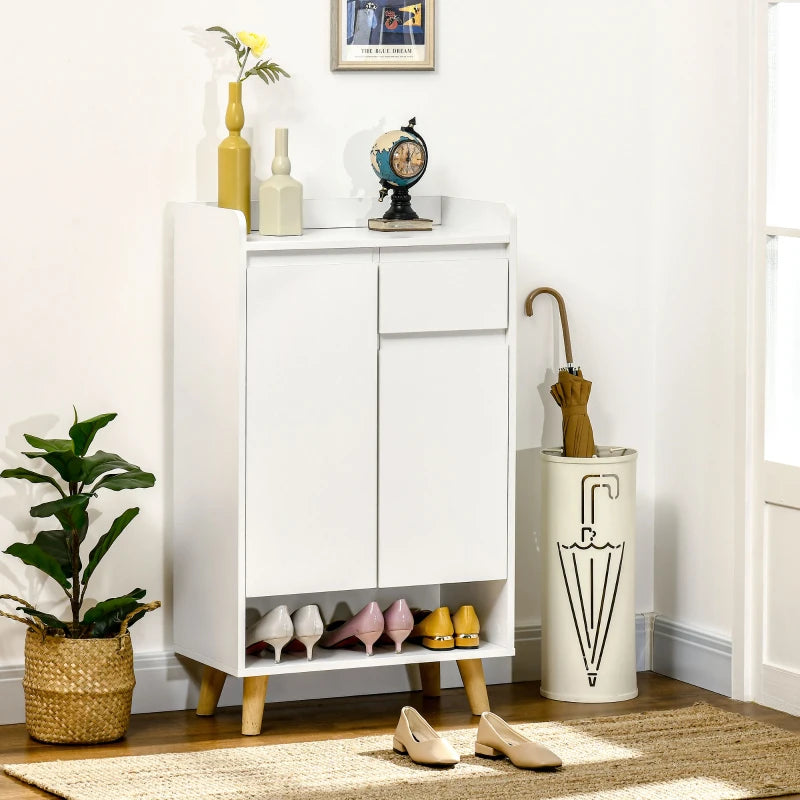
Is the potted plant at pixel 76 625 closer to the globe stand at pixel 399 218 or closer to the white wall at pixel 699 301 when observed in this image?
the globe stand at pixel 399 218

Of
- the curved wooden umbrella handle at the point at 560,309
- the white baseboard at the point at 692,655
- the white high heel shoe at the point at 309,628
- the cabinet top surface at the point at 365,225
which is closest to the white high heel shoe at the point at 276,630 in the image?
the white high heel shoe at the point at 309,628

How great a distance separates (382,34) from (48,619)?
1589 mm

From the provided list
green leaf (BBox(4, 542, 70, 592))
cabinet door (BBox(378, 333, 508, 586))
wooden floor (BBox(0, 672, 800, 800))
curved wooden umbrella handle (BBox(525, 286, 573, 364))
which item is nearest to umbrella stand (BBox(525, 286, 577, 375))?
curved wooden umbrella handle (BBox(525, 286, 573, 364))

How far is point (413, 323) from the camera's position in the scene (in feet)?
11.0

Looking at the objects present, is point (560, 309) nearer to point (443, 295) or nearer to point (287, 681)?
point (443, 295)

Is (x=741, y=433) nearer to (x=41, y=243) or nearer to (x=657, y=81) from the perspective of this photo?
(x=657, y=81)

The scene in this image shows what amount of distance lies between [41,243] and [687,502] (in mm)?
1750

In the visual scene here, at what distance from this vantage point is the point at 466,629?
11.4ft

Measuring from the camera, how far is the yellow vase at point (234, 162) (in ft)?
11.1

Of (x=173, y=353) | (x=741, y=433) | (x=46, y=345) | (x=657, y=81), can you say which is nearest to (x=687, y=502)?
(x=741, y=433)

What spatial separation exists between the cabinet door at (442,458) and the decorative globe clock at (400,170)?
314 millimetres

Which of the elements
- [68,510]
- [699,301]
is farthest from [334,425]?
[699,301]

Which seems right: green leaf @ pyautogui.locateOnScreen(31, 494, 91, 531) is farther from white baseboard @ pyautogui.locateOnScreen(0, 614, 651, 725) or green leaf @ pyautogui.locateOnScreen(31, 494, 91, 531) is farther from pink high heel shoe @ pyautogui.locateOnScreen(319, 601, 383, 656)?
pink high heel shoe @ pyautogui.locateOnScreen(319, 601, 383, 656)

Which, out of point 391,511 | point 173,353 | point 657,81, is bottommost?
point 391,511
